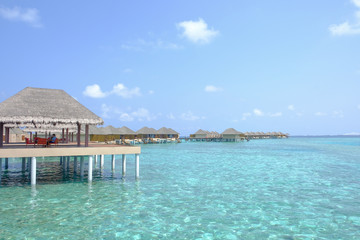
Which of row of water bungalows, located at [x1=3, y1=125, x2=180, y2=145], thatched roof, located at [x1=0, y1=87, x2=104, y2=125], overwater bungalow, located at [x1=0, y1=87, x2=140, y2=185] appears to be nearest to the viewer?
overwater bungalow, located at [x1=0, y1=87, x2=140, y2=185]

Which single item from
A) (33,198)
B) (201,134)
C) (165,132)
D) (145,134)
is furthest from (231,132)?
(33,198)

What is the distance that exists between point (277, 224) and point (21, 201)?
9.32 meters

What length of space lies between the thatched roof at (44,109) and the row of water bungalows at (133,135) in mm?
31621

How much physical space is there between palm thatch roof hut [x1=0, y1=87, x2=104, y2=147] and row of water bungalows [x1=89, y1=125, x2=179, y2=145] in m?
31.6

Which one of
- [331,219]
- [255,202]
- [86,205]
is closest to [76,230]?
[86,205]

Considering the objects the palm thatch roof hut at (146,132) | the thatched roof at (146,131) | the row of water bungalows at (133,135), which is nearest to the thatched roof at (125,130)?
the row of water bungalows at (133,135)

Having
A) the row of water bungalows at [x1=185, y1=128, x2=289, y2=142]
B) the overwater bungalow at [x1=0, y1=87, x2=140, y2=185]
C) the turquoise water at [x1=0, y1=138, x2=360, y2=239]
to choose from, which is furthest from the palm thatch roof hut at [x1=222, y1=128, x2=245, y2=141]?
the overwater bungalow at [x1=0, y1=87, x2=140, y2=185]

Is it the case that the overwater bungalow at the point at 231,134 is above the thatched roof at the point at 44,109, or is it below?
below

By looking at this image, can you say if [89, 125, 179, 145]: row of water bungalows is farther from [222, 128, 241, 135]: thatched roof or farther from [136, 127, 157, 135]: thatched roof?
[222, 128, 241, 135]: thatched roof

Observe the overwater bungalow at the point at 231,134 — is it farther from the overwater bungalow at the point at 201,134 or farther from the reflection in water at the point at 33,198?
the reflection in water at the point at 33,198

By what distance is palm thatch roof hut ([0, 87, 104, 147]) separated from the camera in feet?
43.5

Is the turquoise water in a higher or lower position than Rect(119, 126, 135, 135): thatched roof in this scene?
lower

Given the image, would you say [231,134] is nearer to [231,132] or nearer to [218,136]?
[231,132]

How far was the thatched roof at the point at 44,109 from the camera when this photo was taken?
13.2 metres
